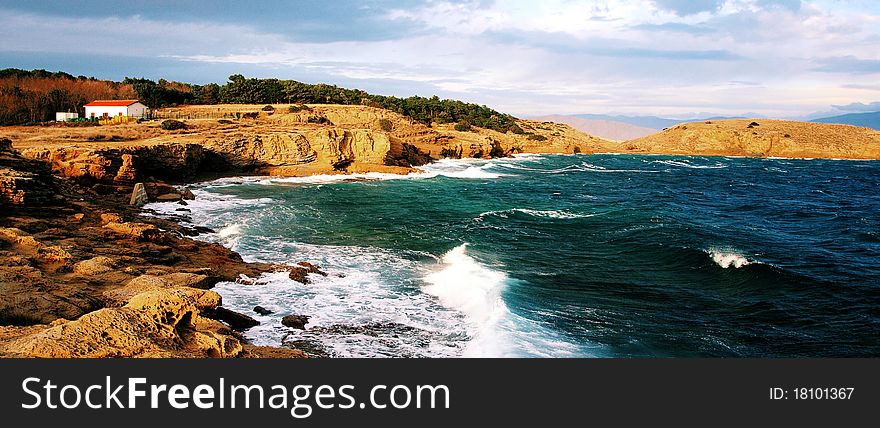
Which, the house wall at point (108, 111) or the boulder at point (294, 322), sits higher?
the house wall at point (108, 111)

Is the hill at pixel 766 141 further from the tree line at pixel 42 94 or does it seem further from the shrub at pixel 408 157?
the tree line at pixel 42 94

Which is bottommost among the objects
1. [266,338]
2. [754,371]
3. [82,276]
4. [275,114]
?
[266,338]

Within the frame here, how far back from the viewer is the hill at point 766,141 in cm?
9956

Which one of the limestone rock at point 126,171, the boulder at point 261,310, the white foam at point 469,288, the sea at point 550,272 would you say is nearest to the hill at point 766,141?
the sea at point 550,272

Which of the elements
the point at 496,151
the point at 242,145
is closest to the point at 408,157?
the point at 242,145

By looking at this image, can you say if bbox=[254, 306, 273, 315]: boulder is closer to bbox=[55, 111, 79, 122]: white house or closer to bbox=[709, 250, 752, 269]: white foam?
bbox=[709, 250, 752, 269]: white foam

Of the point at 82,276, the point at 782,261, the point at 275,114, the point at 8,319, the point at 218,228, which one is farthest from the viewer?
the point at 275,114

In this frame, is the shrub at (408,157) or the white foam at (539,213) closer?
the white foam at (539,213)

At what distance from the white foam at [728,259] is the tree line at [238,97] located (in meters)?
54.7

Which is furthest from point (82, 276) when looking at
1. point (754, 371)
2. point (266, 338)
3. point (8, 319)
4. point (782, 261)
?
point (782, 261)

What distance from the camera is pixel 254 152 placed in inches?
1748

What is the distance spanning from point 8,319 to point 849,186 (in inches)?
2449

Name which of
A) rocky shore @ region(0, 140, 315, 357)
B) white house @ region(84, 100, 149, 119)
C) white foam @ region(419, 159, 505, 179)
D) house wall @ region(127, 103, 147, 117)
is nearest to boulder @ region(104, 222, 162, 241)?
rocky shore @ region(0, 140, 315, 357)

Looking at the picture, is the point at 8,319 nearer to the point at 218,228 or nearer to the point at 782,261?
the point at 218,228
